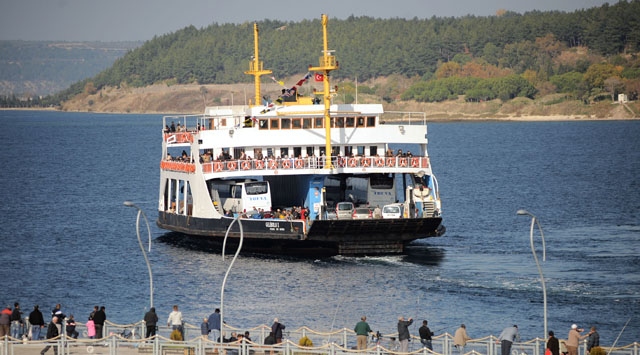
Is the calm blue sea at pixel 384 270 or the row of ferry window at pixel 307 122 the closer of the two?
the calm blue sea at pixel 384 270

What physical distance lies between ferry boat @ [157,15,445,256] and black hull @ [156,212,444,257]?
48 millimetres

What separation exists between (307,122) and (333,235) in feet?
28.4

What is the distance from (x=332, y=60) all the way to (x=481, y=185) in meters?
46.2

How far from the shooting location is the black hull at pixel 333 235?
64562 mm

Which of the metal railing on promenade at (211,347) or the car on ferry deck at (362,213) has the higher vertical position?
the car on ferry deck at (362,213)

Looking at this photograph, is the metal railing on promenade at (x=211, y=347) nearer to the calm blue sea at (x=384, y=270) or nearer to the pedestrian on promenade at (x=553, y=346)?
the pedestrian on promenade at (x=553, y=346)

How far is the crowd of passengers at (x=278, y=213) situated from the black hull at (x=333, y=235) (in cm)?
120

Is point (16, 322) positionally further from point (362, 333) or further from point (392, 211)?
point (392, 211)

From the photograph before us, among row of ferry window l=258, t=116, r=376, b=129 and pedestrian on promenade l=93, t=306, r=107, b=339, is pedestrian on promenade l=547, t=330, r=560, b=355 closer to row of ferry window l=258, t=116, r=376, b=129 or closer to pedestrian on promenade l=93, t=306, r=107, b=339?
pedestrian on promenade l=93, t=306, r=107, b=339

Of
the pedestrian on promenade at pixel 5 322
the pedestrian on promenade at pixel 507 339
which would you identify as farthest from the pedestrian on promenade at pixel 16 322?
the pedestrian on promenade at pixel 507 339

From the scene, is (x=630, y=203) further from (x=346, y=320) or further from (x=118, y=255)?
(x=346, y=320)

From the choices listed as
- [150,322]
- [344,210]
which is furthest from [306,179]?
[150,322]

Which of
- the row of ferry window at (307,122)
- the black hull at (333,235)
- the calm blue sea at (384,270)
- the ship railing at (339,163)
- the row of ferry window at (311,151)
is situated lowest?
the calm blue sea at (384,270)

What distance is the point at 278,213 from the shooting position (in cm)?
6850
